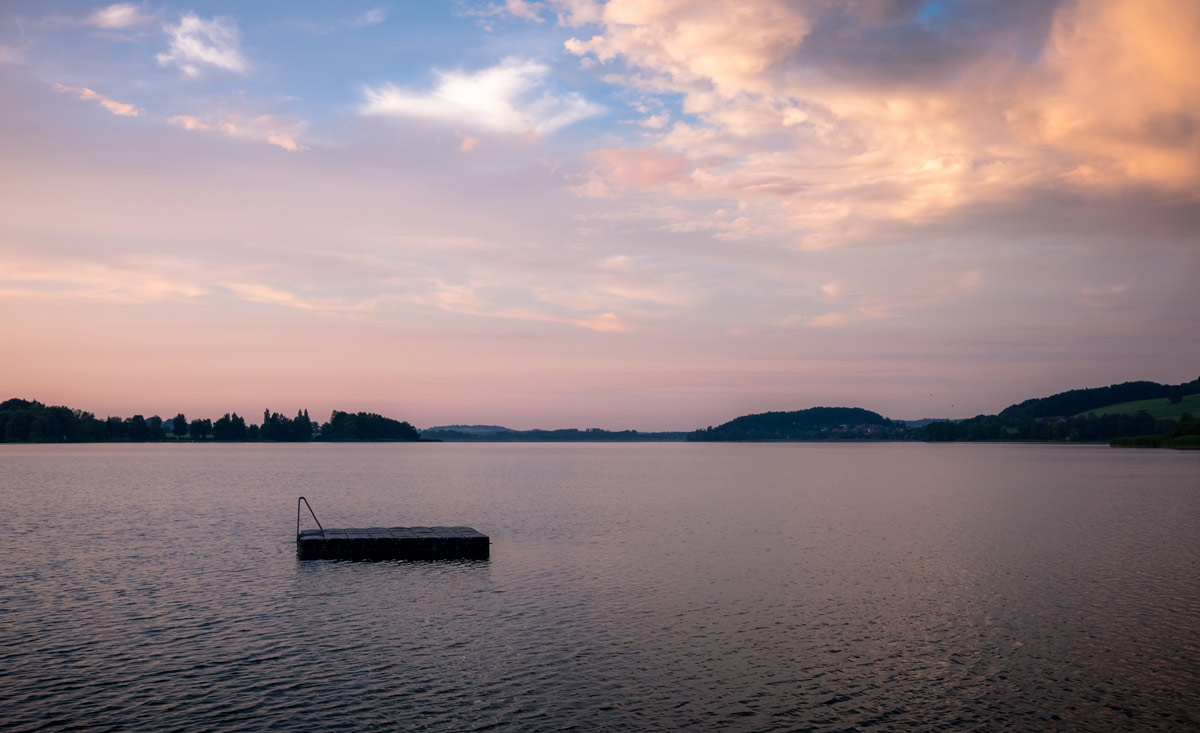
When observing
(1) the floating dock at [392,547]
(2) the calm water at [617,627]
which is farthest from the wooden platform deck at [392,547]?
(2) the calm water at [617,627]

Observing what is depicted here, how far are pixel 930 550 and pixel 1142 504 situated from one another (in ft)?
146

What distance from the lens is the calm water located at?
69.6 feet

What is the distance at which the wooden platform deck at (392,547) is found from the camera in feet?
154

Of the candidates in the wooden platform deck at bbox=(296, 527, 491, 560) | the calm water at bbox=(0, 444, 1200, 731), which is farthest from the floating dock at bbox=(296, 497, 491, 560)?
the calm water at bbox=(0, 444, 1200, 731)

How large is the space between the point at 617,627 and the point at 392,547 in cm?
2186

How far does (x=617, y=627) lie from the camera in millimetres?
29594

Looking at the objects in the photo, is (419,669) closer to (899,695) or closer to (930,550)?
(899,695)

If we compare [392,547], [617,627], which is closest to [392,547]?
[392,547]

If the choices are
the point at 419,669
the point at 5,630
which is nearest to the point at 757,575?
the point at 419,669

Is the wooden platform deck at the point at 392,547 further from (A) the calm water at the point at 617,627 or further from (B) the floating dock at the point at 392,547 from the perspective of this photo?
(A) the calm water at the point at 617,627

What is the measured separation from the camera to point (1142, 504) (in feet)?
266

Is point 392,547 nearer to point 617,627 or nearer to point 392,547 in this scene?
point 392,547

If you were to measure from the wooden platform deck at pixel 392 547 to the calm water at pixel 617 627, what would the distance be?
1470 mm

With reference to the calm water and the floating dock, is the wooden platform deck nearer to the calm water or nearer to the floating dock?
the floating dock
